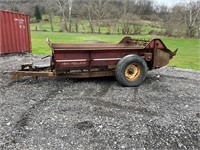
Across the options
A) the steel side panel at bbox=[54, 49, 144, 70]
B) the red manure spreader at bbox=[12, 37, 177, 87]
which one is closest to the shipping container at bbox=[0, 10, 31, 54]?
the red manure spreader at bbox=[12, 37, 177, 87]

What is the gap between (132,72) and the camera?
5367mm

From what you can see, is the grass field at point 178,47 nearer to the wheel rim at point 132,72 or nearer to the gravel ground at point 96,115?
the wheel rim at point 132,72

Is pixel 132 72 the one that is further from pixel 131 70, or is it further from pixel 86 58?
pixel 86 58

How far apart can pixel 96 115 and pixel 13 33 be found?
750 centimetres

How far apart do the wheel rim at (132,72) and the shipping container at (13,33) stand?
6.12 m

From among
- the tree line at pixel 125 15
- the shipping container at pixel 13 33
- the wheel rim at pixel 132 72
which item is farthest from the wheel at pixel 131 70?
the tree line at pixel 125 15

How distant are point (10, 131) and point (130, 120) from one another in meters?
1.79

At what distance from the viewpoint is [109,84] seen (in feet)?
17.7

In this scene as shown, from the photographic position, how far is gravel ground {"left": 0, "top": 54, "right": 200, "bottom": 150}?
119 inches

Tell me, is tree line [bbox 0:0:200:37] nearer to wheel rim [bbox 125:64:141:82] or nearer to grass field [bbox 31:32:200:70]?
grass field [bbox 31:32:200:70]

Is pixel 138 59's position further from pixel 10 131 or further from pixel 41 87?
pixel 10 131

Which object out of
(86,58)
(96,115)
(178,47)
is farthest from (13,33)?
(178,47)

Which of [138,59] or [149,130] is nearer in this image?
[149,130]

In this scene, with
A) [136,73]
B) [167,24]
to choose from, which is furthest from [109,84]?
[167,24]
